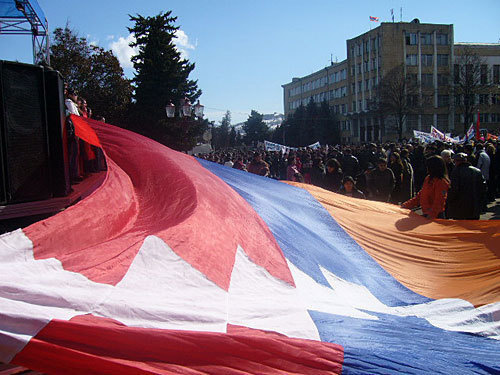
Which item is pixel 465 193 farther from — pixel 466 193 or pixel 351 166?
pixel 351 166

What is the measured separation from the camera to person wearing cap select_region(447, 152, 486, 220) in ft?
23.7

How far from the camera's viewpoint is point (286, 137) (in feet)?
254

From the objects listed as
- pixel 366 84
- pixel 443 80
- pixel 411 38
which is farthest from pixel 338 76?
pixel 443 80

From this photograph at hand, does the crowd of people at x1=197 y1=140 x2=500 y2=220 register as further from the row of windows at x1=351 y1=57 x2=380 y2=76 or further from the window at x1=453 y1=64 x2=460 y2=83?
A: the row of windows at x1=351 y1=57 x2=380 y2=76

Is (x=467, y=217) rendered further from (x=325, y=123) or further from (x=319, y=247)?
(x=325, y=123)

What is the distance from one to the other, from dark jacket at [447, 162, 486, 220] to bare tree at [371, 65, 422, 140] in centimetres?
4994

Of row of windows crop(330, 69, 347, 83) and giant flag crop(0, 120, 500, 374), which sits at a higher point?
row of windows crop(330, 69, 347, 83)

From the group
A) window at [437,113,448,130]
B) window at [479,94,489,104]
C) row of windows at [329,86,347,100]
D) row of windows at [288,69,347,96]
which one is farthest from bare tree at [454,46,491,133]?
row of windows at [288,69,347,96]

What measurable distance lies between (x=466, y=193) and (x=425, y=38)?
65447 millimetres

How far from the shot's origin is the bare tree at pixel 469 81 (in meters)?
54.6

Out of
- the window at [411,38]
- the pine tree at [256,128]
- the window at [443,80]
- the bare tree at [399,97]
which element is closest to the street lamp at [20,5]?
the bare tree at [399,97]

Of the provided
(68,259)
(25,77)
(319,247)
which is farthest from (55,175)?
(319,247)

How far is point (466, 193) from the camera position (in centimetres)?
726

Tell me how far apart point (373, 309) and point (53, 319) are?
2359 millimetres
